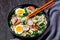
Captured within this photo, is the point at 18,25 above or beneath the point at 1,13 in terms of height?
beneath

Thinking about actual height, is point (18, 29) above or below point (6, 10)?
below

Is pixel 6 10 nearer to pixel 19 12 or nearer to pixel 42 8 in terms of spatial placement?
pixel 19 12

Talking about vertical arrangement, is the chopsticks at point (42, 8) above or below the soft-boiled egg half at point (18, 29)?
above

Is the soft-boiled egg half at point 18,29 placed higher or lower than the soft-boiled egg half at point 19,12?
lower

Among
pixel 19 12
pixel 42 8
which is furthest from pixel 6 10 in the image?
pixel 42 8

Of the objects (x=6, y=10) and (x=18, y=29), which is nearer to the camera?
(x=18, y=29)

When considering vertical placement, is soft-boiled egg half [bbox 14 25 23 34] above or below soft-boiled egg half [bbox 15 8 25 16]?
below

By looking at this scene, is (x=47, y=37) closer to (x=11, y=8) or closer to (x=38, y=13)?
(x=38, y=13)

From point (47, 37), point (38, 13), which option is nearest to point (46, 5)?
point (38, 13)
